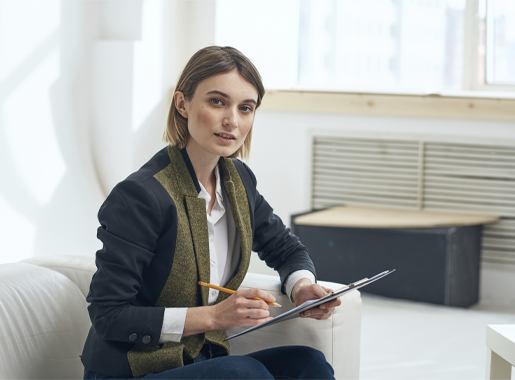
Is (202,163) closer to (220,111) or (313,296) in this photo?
(220,111)

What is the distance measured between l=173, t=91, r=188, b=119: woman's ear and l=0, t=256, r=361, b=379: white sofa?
495mm

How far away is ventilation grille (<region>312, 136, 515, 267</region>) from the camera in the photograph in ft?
10.2

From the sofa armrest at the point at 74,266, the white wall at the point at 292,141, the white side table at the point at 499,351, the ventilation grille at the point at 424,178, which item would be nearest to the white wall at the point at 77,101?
the white wall at the point at 292,141

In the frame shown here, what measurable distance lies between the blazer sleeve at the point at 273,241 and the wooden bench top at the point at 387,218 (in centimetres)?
149

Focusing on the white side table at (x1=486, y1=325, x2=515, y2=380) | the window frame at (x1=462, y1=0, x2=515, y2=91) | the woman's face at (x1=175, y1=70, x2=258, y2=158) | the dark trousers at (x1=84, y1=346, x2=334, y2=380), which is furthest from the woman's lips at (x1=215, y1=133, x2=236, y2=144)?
the window frame at (x1=462, y1=0, x2=515, y2=91)

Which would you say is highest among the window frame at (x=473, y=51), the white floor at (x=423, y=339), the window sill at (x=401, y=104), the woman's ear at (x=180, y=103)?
the window frame at (x=473, y=51)

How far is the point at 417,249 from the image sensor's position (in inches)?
114

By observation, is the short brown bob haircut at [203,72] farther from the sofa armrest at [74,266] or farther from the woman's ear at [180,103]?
the sofa armrest at [74,266]

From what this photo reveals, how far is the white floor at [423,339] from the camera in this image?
7.22ft

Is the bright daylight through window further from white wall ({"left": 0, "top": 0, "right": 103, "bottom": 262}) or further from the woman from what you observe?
the woman

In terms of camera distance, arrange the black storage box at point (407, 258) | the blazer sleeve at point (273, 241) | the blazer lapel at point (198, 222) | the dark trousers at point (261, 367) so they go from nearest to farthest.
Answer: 1. the dark trousers at point (261, 367)
2. the blazer lapel at point (198, 222)
3. the blazer sleeve at point (273, 241)
4. the black storage box at point (407, 258)

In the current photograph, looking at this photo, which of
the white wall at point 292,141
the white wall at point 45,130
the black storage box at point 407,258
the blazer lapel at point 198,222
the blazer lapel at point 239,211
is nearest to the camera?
the blazer lapel at point 198,222

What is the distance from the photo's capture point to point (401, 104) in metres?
3.27

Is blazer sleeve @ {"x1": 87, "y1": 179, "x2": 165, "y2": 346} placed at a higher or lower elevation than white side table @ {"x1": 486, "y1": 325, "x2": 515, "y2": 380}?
higher
